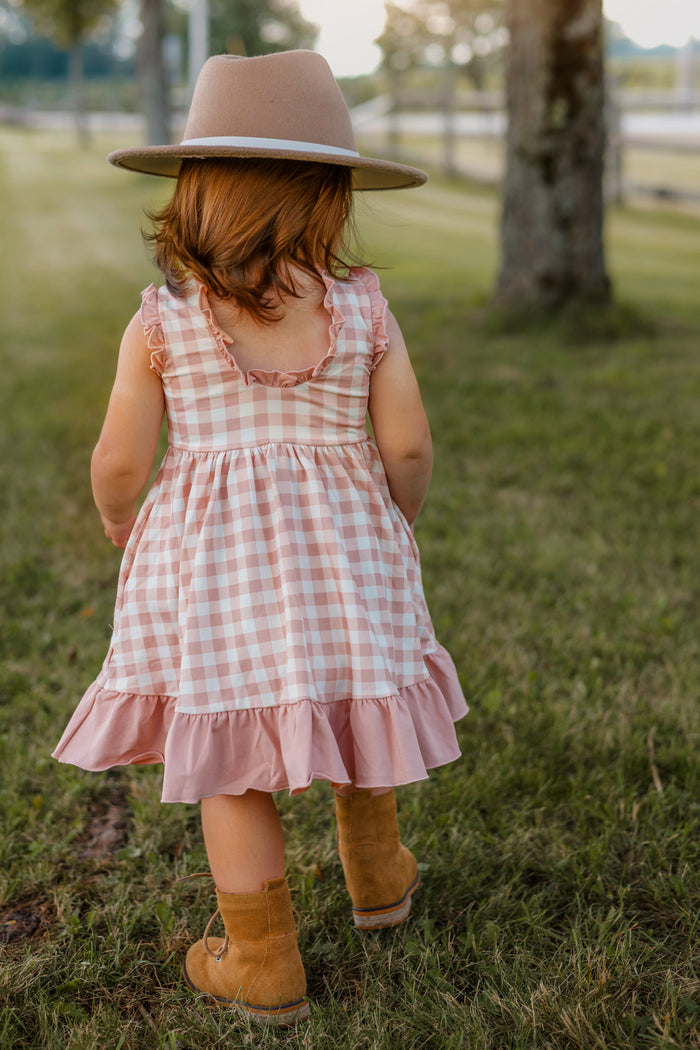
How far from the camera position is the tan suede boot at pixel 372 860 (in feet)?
6.67

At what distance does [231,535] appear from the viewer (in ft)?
5.92

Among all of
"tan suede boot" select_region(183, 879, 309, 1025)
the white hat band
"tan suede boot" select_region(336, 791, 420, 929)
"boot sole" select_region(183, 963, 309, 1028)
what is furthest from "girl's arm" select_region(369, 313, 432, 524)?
"boot sole" select_region(183, 963, 309, 1028)

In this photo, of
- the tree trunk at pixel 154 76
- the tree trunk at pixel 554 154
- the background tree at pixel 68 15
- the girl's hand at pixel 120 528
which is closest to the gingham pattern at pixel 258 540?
the girl's hand at pixel 120 528

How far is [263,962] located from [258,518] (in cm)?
79

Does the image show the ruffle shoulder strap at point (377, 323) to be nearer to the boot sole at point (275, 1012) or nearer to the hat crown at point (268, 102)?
the hat crown at point (268, 102)

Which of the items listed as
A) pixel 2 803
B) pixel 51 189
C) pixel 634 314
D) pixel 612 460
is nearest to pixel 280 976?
pixel 2 803

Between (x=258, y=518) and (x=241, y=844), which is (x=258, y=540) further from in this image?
(x=241, y=844)

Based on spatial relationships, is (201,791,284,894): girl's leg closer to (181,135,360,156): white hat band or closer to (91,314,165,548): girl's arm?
(91,314,165,548): girl's arm

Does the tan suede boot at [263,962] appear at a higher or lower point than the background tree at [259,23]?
lower

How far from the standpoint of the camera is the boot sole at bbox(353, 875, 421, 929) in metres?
2.05

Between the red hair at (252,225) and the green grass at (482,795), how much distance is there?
1.37 feet

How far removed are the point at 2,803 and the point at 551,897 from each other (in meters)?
1.25

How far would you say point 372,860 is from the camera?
6.68 feet

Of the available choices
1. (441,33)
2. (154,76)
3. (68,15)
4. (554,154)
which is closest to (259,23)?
(441,33)
